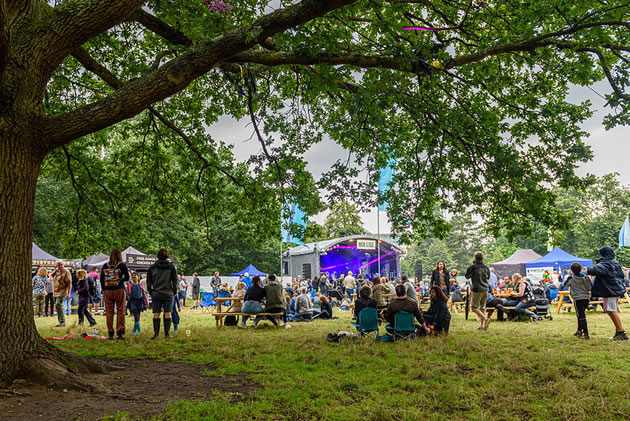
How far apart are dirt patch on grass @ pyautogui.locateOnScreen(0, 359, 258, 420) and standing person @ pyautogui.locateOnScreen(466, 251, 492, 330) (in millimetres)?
6478

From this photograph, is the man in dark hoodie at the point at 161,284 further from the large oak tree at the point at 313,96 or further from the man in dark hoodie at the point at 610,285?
the man in dark hoodie at the point at 610,285

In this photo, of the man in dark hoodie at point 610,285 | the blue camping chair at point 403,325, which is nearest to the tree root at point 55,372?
the blue camping chair at point 403,325

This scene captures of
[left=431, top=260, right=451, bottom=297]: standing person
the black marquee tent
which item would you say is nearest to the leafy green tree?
the black marquee tent

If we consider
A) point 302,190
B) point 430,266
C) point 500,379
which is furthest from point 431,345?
point 430,266

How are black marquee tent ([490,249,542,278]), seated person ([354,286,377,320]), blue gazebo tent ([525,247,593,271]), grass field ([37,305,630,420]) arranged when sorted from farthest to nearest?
black marquee tent ([490,249,542,278]) < blue gazebo tent ([525,247,593,271]) < seated person ([354,286,377,320]) < grass field ([37,305,630,420])

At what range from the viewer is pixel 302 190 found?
10320mm

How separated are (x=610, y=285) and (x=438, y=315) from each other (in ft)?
10.2

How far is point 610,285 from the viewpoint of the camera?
8.00m

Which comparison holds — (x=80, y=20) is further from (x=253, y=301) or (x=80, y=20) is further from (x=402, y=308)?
(x=253, y=301)

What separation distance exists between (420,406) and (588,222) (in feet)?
192

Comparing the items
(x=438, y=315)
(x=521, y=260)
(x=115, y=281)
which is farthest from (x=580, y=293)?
(x=521, y=260)

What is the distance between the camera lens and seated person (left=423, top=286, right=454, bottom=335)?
28.5 ft

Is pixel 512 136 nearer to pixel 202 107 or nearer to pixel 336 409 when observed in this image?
pixel 336 409

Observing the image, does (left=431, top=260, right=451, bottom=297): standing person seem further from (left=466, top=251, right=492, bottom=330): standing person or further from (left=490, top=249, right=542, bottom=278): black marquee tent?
(left=490, top=249, right=542, bottom=278): black marquee tent
